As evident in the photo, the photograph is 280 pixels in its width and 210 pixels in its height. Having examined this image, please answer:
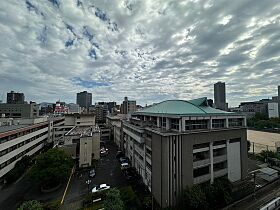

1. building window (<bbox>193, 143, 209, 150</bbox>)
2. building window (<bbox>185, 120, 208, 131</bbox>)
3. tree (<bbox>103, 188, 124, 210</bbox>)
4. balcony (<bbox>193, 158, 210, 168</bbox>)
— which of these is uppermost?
building window (<bbox>185, 120, 208, 131</bbox>)

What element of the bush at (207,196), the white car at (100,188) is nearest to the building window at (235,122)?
the bush at (207,196)

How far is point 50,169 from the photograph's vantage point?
33281 mm

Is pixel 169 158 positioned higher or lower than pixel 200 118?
lower

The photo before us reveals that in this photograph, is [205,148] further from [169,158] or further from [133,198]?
[133,198]

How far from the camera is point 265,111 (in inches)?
6855

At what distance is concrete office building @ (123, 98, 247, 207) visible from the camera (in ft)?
89.9

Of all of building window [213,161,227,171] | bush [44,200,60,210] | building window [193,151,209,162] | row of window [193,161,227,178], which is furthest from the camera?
building window [213,161,227,171]

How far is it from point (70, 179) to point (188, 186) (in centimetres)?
2826

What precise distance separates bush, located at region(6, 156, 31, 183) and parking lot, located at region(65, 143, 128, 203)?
42.2 feet

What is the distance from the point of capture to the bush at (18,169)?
37094mm

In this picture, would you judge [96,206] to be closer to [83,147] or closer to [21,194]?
[21,194]

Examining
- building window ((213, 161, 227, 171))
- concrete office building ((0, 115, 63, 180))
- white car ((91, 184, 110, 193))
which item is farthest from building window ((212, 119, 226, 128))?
concrete office building ((0, 115, 63, 180))

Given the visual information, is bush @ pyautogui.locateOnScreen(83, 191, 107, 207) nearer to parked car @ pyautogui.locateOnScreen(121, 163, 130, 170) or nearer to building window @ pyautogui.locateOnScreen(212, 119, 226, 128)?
parked car @ pyautogui.locateOnScreen(121, 163, 130, 170)

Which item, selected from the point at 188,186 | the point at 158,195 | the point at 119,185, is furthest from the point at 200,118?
the point at 119,185
